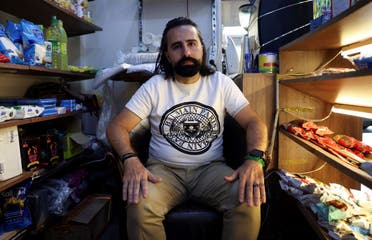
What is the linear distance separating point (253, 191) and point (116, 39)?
204 cm

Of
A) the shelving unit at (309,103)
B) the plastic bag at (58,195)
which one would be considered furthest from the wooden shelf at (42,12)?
the shelving unit at (309,103)

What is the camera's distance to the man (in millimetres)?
1039

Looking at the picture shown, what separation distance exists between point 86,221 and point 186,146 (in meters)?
0.75

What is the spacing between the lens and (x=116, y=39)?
2.55 metres

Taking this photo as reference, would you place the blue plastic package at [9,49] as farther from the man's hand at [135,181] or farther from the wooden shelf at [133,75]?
the man's hand at [135,181]

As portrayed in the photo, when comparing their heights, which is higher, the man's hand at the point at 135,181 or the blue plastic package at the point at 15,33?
the blue plastic package at the point at 15,33

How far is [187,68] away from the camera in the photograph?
138 cm

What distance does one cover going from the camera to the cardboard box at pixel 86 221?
1.50m

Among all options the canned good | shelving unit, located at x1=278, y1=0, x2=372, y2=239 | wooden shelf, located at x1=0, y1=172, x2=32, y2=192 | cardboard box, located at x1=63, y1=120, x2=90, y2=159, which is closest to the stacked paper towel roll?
cardboard box, located at x1=63, y1=120, x2=90, y2=159

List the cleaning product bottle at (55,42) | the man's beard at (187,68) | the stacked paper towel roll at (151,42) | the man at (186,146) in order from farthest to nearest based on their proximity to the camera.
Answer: the stacked paper towel roll at (151,42)
the cleaning product bottle at (55,42)
the man's beard at (187,68)
the man at (186,146)

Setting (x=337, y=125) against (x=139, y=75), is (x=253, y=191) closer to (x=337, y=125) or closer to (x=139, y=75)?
(x=337, y=125)

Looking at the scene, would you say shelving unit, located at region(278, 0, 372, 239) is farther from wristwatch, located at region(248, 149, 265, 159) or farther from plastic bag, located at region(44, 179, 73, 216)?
plastic bag, located at region(44, 179, 73, 216)

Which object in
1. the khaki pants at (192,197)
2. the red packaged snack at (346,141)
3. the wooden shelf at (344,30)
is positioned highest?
the wooden shelf at (344,30)

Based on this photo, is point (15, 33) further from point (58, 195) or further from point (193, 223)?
point (193, 223)
